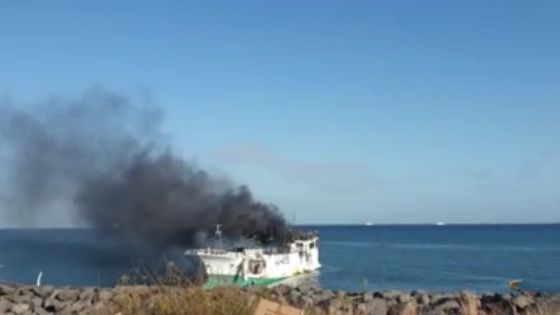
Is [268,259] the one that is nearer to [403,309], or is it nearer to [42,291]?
[42,291]

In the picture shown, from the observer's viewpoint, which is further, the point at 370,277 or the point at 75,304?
the point at 370,277

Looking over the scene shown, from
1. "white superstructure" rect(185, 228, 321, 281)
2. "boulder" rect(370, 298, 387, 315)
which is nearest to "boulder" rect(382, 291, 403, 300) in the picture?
"boulder" rect(370, 298, 387, 315)

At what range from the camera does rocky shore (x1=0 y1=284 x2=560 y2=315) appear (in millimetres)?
11672

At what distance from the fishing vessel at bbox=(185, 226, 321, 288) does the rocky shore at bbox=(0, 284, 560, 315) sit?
33.8 m

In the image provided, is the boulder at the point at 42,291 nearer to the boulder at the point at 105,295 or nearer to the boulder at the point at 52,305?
the boulder at the point at 52,305

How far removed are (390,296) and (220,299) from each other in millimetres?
5009

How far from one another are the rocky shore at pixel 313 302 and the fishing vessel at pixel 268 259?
33.8 m

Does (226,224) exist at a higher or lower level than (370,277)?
higher

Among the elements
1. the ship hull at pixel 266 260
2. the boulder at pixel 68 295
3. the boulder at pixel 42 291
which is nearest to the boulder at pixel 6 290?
the boulder at pixel 42 291

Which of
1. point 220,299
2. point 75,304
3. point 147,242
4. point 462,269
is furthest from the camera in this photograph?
point 147,242

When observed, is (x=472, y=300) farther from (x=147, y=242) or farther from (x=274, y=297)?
(x=147, y=242)

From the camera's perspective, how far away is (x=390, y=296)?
1427 centimetres

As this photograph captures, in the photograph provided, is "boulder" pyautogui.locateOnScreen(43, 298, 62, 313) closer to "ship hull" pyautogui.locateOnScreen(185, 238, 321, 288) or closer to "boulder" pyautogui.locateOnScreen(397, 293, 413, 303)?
"boulder" pyautogui.locateOnScreen(397, 293, 413, 303)

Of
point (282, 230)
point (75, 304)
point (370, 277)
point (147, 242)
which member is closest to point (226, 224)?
point (282, 230)
